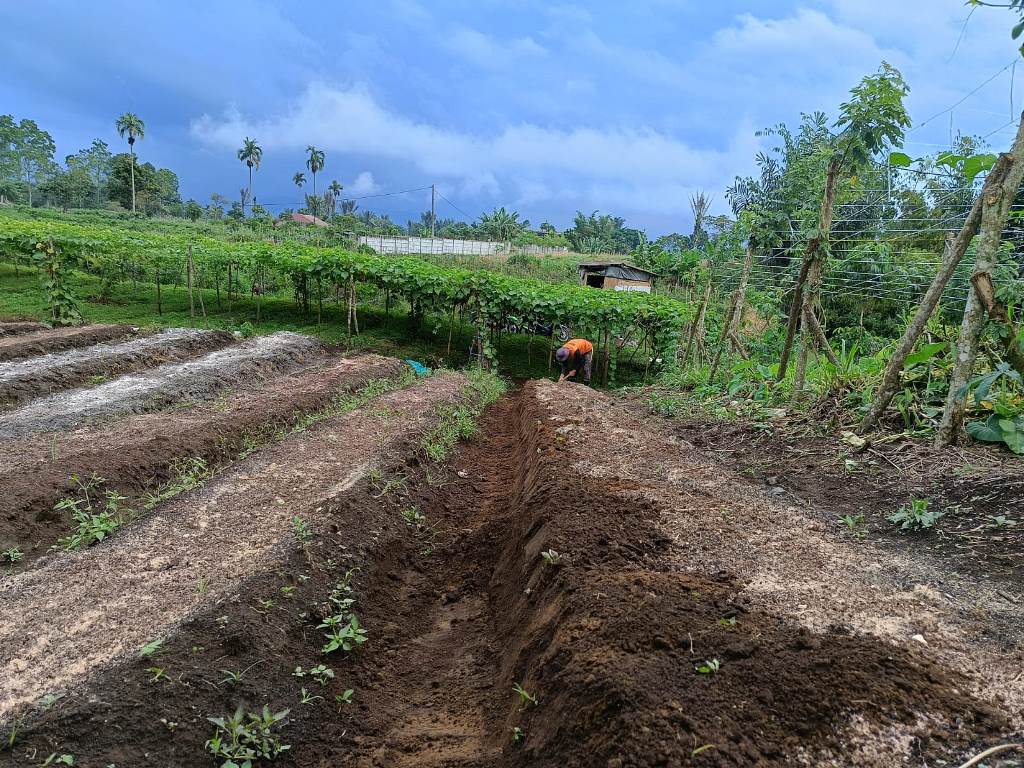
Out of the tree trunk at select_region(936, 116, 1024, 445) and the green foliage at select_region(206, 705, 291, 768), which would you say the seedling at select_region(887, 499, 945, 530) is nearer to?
the tree trunk at select_region(936, 116, 1024, 445)

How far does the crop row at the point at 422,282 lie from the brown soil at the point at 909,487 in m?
7.93

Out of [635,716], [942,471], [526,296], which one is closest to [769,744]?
[635,716]

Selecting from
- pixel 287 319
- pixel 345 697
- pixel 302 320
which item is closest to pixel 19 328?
pixel 287 319

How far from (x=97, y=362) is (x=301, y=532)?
26.6 ft

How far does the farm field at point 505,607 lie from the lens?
213cm

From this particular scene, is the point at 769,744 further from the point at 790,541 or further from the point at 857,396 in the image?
the point at 857,396

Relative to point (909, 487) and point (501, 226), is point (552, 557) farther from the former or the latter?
point (501, 226)

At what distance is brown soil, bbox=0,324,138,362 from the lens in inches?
Result: 411

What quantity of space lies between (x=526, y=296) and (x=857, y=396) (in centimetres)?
997

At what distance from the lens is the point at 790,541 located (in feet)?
11.7

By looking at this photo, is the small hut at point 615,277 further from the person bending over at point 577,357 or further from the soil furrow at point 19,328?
the soil furrow at point 19,328

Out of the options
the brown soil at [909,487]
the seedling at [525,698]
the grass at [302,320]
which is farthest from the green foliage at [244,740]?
the grass at [302,320]

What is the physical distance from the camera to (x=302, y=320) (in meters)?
17.7

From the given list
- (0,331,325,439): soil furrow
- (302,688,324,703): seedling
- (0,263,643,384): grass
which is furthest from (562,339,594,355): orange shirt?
(302,688,324,703): seedling
